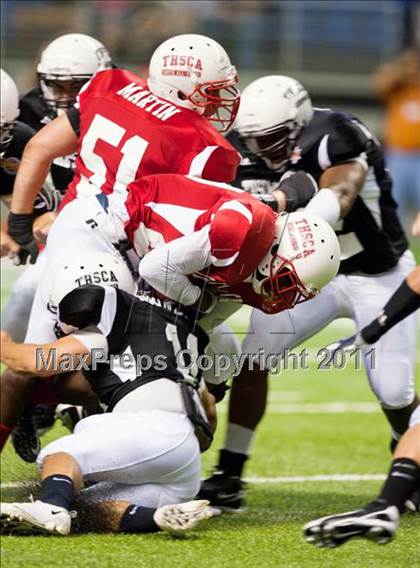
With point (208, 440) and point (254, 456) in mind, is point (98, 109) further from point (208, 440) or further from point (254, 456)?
point (254, 456)

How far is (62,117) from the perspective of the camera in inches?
183

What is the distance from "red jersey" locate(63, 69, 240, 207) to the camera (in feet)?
14.7

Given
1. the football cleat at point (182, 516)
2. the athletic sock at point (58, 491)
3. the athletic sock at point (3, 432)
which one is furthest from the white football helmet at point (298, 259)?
the athletic sock at point (3, 432)

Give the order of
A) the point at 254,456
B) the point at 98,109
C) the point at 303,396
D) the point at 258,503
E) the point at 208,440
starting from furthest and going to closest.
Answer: the point at 303,396 → the point at 254,456 → the point at 258,503 → the point at 98,109 → the point at 208,440

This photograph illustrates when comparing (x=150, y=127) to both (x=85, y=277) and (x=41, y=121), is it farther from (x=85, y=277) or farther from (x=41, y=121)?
(x=41, y=121)

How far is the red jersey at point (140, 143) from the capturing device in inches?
177

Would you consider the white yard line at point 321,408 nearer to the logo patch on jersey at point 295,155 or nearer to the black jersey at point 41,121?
the black jersey at point 41,121

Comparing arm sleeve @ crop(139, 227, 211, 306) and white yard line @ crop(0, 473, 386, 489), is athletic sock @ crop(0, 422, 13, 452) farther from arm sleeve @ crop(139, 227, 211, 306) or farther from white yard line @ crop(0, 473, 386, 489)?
white yard line @ crop(0, 473, 386, 489)

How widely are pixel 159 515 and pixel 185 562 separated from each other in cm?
29

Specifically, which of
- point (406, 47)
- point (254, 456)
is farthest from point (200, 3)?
point (254, 456)

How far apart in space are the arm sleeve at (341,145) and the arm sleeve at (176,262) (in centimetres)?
100

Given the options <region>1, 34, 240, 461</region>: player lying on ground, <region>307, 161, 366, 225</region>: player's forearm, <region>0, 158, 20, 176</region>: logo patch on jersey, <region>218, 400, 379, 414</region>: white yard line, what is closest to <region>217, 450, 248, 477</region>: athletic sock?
<region>1, 34, 240, 461</region>: player lying on ground

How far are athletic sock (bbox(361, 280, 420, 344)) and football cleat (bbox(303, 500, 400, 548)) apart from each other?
24.5 inches

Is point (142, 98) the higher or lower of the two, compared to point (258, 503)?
higher
